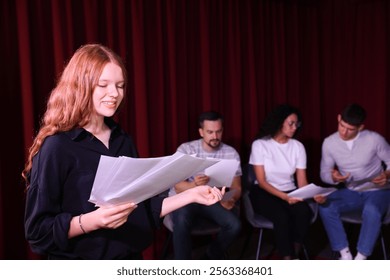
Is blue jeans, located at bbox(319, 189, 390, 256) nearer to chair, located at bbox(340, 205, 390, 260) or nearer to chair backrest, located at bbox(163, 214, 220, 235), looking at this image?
chair, located at bbox(340, 205, 390, 260)

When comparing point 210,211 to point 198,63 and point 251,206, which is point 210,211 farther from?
point 198,63

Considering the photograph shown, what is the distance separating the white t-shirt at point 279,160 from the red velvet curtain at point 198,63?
0.66 metres

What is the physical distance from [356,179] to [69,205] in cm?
293

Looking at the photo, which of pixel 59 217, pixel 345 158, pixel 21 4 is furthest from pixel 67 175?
pixel 345 158

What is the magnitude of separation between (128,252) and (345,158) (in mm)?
2720

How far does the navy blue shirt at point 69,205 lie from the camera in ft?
4.15

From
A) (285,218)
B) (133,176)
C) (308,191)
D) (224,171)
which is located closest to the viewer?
(133,176)

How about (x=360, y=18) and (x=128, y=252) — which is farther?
(x=360, y=18)

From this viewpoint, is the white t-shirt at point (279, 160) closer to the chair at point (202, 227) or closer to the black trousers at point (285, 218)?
the black trousers at point (285, 218)

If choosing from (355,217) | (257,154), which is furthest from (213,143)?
(355,217)

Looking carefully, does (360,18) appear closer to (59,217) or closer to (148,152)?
(148,152)

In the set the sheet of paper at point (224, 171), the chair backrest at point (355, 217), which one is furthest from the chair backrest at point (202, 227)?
the chair backrest at point (355, 217)

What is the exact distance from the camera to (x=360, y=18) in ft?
15.8

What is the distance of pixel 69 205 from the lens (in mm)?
1324
